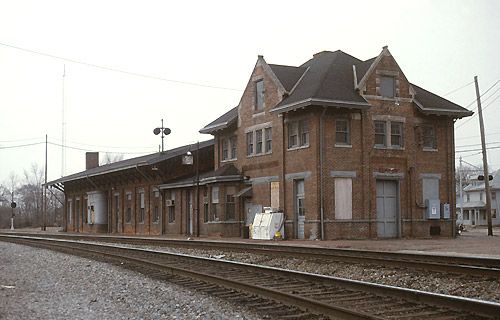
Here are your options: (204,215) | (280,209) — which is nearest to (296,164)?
(280,209)

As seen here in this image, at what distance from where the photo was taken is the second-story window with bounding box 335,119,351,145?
3095 cm

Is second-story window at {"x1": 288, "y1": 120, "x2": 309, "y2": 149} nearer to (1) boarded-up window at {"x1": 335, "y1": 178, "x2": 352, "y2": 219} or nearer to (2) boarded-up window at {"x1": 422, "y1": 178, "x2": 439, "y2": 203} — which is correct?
(1) boarded-up window at {"x1": 335, "y1": 178, "x2": 352, "y2": 219}

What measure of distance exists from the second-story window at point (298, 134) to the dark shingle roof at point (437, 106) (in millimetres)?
6273

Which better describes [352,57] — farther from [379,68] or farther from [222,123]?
[222,123]

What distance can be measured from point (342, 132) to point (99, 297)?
2134 centimetres

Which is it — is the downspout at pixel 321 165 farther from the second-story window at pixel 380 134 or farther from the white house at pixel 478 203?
the white house at pixel 478 203

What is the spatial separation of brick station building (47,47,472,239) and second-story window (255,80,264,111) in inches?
3.3

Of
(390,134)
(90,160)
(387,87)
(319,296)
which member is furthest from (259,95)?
(90,160)

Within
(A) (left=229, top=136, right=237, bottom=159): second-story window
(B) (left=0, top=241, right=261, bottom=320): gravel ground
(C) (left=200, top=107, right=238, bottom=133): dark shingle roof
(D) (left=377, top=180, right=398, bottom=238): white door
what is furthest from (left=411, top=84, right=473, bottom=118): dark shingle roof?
(B) (left=0, top=241, right=261, bottom=320): gravel ground

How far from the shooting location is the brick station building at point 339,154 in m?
30.4

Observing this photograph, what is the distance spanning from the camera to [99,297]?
1133 cm

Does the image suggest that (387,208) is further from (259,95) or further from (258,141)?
(259,95)

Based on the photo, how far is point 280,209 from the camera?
106 feet

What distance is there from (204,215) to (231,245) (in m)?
15.5
